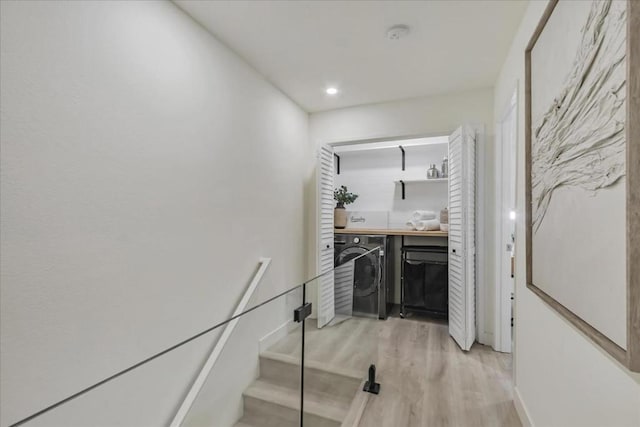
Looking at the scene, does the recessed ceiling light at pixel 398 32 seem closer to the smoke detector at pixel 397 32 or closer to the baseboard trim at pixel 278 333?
the smoke detector at pixel 397 32

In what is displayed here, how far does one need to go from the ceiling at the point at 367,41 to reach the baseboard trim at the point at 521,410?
2.30m

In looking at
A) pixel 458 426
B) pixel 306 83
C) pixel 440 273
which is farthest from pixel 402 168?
pixel 458 426

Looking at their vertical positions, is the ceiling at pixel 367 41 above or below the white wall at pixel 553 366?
above

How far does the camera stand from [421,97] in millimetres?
3088

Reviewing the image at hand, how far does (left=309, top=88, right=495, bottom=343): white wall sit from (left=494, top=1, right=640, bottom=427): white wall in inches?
22.4

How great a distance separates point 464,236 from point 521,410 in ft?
4.41

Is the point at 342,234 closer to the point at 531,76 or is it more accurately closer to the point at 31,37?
the point at 531,76

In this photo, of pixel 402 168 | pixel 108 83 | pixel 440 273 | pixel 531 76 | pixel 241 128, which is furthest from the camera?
pixel 402 168

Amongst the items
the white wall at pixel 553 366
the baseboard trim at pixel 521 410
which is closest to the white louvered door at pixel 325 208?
the white wall at pixel 553 366

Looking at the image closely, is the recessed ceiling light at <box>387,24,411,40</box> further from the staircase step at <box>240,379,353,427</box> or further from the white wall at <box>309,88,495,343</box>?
the staircase step at <box>240,379,353,427</box>

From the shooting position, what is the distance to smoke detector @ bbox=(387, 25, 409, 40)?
1.95m

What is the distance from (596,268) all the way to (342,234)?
9.80 feet

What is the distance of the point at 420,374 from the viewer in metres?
2.39

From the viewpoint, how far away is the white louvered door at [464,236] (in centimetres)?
273
